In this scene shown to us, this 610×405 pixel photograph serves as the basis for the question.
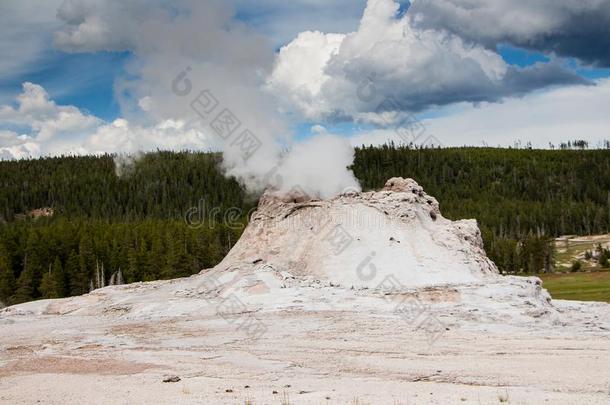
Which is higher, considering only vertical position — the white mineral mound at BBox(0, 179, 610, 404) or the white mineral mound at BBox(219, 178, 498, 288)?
the white mineral mound at BBox(219, 178, 498, 288)

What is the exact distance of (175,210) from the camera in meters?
133

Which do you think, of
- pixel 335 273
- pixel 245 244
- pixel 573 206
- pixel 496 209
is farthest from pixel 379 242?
pixel 573 206

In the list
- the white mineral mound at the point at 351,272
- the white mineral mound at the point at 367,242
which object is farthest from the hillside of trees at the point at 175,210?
the white mineral mound at the point at 367,242

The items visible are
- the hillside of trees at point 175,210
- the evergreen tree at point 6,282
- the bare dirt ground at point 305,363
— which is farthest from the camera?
the hillside of trees at point 175,210

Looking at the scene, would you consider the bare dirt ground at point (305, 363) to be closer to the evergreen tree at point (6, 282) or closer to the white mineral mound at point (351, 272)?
the white mineral mound at point (351, 272)

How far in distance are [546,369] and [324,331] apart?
9412 mm

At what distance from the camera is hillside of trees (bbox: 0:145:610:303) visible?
60531 mm

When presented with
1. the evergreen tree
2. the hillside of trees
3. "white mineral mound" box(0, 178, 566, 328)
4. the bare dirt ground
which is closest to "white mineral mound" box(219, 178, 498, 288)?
"white mineral mound" box(0, 178, 566, 328)

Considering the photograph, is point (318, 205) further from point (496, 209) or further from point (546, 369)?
point (496, 209)

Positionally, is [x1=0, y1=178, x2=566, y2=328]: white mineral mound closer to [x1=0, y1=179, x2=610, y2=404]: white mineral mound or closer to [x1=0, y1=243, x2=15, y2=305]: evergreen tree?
[x1=0, y1=179, x2=610, y2=404]: white mineral mound

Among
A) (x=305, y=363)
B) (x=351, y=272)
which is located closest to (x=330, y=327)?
(x=305, y=363)

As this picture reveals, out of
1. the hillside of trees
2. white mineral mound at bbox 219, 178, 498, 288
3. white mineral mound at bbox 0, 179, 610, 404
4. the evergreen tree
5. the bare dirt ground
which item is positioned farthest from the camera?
the hillside of trees

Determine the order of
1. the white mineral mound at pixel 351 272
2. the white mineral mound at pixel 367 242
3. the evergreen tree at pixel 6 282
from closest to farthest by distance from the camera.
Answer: the white mineral mound at pixel 351 272 → the white mineral mound at pixel 367 242 → the evergreen tree at pixel 6 282

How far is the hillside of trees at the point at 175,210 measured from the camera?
6053 cm
